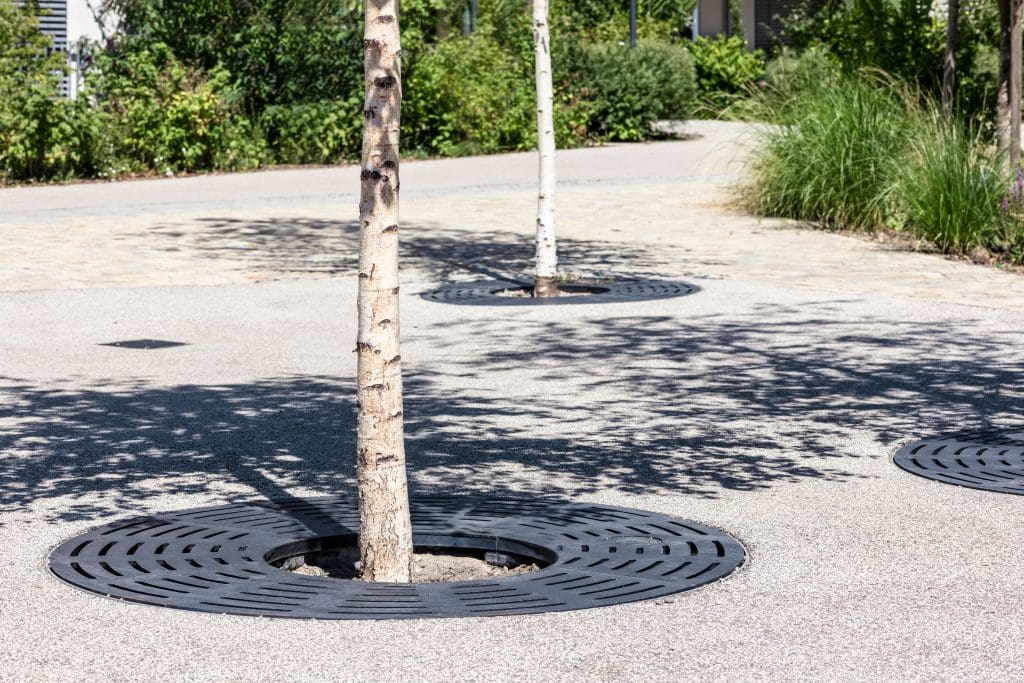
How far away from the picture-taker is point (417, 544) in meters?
5.65

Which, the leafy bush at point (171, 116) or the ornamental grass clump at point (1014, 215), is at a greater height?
the leafy bush at point (171, 116)

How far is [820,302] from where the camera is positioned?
37.9ft

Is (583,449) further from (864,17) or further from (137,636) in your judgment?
(864,17)

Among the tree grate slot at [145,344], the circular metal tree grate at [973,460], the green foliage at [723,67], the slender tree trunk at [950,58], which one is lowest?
the circular metal tree grate at [973,460]

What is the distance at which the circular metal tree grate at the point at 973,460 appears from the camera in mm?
6414

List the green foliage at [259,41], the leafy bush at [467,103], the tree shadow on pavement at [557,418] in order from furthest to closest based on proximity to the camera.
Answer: the leafy bush at [467,103]
the green foliage at [259,41]
the tree shadow on pavement at [557,418]

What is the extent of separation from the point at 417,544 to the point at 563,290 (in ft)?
22.6

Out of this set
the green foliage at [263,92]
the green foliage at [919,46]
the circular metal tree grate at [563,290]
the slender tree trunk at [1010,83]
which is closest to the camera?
the circular metal tree grate at [563,290]

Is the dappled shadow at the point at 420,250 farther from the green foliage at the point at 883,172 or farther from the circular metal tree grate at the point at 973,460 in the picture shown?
the circular metal tree grate at the point at 973,460

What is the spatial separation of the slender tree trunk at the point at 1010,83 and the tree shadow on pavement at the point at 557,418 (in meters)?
5.25

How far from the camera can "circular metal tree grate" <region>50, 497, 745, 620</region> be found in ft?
16.1

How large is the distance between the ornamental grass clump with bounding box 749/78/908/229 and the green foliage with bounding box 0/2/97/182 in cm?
906

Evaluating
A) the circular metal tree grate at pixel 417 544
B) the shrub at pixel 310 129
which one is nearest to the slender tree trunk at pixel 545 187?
the circular metal tree grate at pixel 417 544

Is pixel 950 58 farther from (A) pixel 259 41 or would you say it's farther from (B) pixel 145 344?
(A) pixel 259 41
